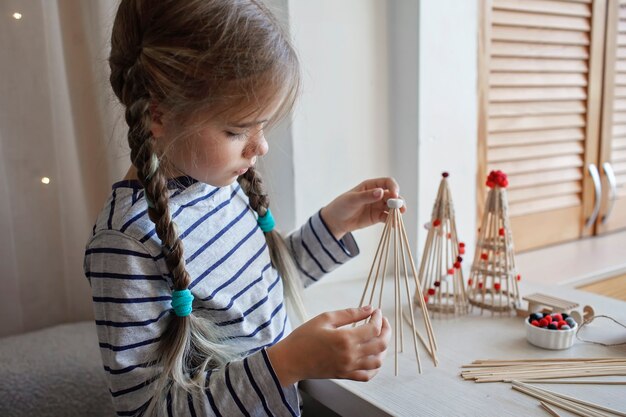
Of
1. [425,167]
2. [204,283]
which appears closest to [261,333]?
[204,283]

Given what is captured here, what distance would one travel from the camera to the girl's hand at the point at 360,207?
2.81 ft

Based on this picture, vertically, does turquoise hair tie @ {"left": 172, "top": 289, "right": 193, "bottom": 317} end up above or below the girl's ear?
below

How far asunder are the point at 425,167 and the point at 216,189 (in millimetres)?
496

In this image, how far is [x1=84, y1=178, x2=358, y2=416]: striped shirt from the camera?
2.07ft

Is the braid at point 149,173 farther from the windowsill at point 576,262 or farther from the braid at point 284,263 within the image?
the windowsill at point 576,262

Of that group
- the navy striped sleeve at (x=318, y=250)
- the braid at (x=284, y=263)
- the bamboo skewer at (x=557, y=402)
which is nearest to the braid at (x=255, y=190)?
the braid at (x=284, y=263)

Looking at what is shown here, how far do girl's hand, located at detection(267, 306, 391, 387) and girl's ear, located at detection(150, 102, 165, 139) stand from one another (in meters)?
0.29

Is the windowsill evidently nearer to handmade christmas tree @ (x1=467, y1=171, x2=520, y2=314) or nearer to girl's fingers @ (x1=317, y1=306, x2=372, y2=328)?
handmade christmas tree @ (x1=467, y1=171, x2=520, y2=314)

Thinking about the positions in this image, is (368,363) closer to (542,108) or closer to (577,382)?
(577,382)

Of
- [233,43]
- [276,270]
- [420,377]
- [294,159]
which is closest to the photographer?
[233,43]

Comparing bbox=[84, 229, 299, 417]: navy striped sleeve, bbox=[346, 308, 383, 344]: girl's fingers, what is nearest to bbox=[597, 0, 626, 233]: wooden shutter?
bbox=[346, 308, 383, 344]: girl's fingers

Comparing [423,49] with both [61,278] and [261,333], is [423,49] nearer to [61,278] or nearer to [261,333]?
[261,333]

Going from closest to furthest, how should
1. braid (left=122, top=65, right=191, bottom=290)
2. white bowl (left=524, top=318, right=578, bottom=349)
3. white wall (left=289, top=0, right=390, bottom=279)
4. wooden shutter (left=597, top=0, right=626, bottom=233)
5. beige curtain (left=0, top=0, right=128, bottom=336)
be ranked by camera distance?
braid (left=122, top=65, right=191, bottom=290), white bowl (left=524, top=318, right=578, bottom=349), beige curtain (left=0, top=0, right=128, bottom=336), white wall (left=289, top=0, right=390, bottom=279), wooden shutter (left=597, top=0, right=626, bottom=233)

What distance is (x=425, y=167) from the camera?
1125 millimetres
